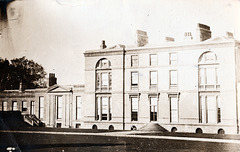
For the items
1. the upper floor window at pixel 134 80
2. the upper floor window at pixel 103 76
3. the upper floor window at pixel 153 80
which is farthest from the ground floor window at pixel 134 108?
the upper floor window at pixel 103 76

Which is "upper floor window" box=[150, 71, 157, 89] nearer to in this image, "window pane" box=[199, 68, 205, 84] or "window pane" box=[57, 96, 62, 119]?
"window pane" box=[199, 68, 205, 84]

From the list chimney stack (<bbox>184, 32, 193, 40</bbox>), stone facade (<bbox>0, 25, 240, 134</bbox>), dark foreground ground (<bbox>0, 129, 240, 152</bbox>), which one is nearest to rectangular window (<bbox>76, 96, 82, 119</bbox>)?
stone facade (<bbox>0, 25, 240, 134</bbox>)

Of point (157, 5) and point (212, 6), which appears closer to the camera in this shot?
point (212, 6)

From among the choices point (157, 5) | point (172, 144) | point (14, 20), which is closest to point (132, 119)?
point (172, 144)

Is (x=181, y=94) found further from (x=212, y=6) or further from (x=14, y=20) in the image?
(x=14, y=20)

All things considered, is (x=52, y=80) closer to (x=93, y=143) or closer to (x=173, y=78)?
(x=93, y=143)

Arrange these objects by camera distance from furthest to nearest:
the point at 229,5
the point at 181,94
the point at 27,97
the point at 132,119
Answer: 1. the point at 27,97
2. the point at 132,119
3. the point at 181,94
4. the point at 229,5

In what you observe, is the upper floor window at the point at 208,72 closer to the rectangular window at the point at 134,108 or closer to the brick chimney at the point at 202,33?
the brick chimney at the point at 202,33
